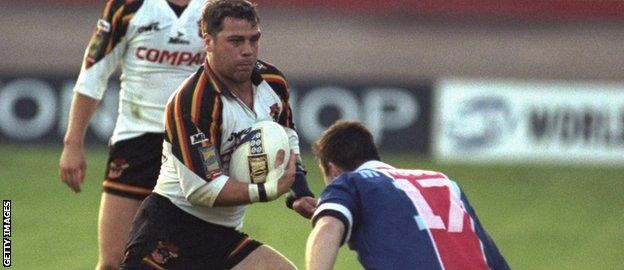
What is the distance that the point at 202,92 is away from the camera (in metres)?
6.64

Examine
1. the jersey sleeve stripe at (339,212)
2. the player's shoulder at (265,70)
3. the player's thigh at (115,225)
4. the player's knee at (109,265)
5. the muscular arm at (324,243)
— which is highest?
the player's shoulder at (265,70)

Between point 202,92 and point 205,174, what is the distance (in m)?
0.37

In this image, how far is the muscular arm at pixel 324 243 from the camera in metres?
5.79

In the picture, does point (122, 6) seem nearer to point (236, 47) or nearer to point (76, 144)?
point (76, 144)

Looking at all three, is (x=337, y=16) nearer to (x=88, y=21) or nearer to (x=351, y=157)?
(x=88, y=21)

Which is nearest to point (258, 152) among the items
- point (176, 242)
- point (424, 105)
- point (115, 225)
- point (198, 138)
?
point (198, 138)

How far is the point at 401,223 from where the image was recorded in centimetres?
605

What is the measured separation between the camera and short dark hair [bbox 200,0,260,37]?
668cm

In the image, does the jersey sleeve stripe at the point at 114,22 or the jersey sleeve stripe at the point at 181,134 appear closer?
the jersey sleeve stripe at the point at 181,134

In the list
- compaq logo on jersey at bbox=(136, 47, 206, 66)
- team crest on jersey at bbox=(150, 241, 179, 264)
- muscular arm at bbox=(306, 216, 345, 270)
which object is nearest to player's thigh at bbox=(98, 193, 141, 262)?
compaq logo on jersey at bbox=(136, 47, 206, 66)

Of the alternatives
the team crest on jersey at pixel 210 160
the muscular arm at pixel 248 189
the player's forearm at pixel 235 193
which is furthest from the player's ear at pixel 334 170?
the team crest on jersey at pixel 210 160

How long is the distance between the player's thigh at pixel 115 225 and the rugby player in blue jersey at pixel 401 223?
2.13m

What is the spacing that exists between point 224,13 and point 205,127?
0.52m

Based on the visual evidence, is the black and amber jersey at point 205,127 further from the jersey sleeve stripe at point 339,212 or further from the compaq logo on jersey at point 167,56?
the compaq logo on jersey at point 167,56
